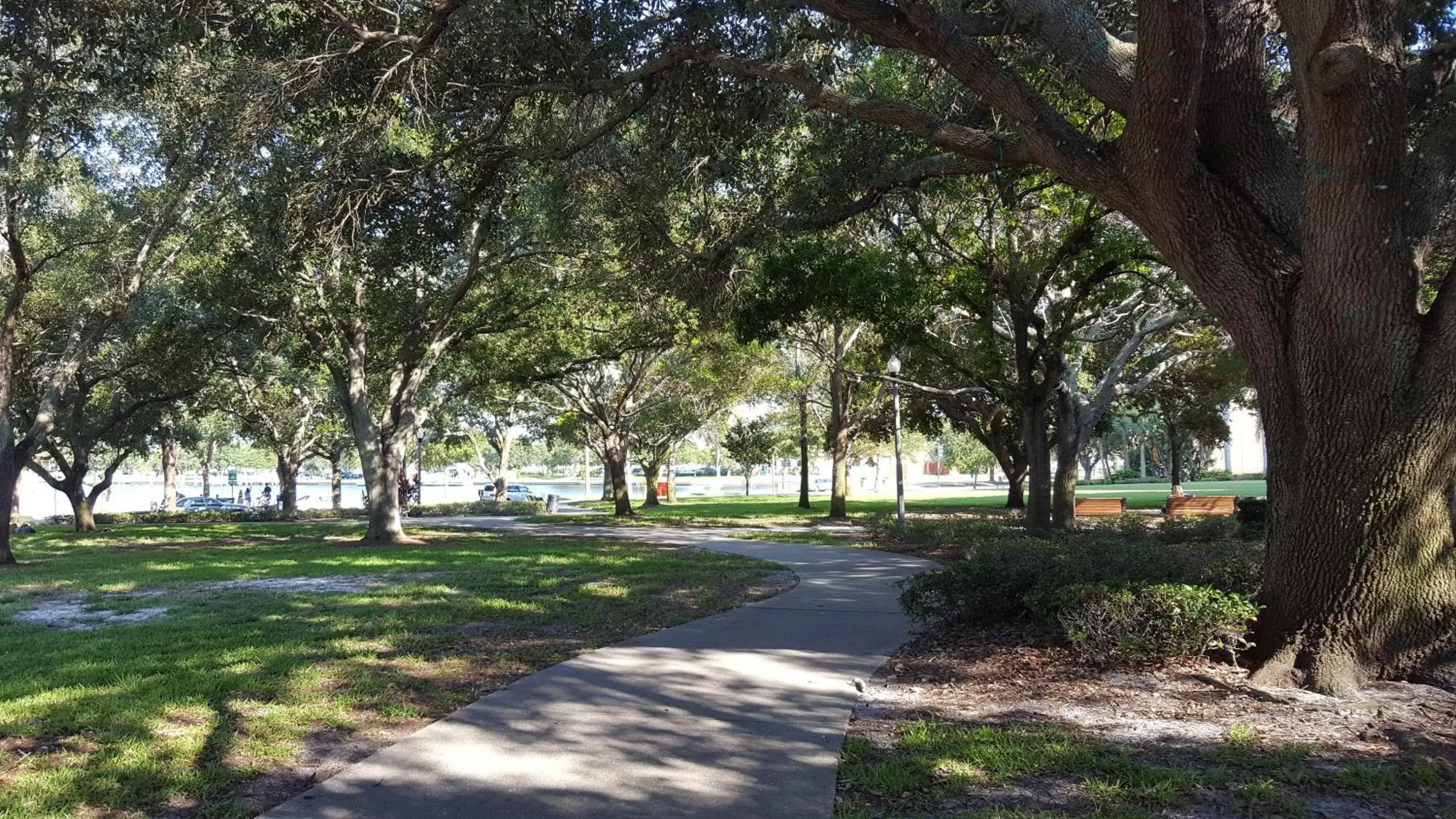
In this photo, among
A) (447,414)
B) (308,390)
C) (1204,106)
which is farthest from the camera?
(447,414)

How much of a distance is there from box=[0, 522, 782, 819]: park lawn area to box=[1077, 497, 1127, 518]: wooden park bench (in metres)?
14.5

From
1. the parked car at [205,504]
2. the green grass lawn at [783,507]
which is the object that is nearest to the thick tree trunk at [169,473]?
the parked car at [205,504]

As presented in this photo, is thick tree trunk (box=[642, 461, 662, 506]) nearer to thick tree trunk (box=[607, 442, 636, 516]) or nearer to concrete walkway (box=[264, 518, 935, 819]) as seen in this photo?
thick tree trunk (box=[607, 442, 636, 516])

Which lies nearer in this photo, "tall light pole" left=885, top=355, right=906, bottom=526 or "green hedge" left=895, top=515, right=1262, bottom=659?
"green hedge" left=895, top=515, right=1262, bottom=659

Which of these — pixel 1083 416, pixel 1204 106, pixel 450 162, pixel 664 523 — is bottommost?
pixel 664 523

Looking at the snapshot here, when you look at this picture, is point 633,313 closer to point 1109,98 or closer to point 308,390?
point 1109,98

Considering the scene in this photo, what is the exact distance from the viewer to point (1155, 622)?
6.22m

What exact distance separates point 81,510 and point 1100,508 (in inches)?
1171

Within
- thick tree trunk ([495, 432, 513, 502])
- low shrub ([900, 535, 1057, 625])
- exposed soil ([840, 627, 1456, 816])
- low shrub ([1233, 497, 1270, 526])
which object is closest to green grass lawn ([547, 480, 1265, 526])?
thick tree trunk ([495, 432, 513, 502])

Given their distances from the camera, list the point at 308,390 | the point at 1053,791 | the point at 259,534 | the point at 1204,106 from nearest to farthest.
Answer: the point at 1053,791 < the point at 1204,106 < the point at 259,534 < the point at 308,390

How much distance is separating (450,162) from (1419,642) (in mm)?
9100

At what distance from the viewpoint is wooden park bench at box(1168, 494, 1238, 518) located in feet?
85.3

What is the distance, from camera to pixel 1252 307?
6.11 m

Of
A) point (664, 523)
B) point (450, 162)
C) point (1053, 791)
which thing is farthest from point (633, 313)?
point (1053, 791)
